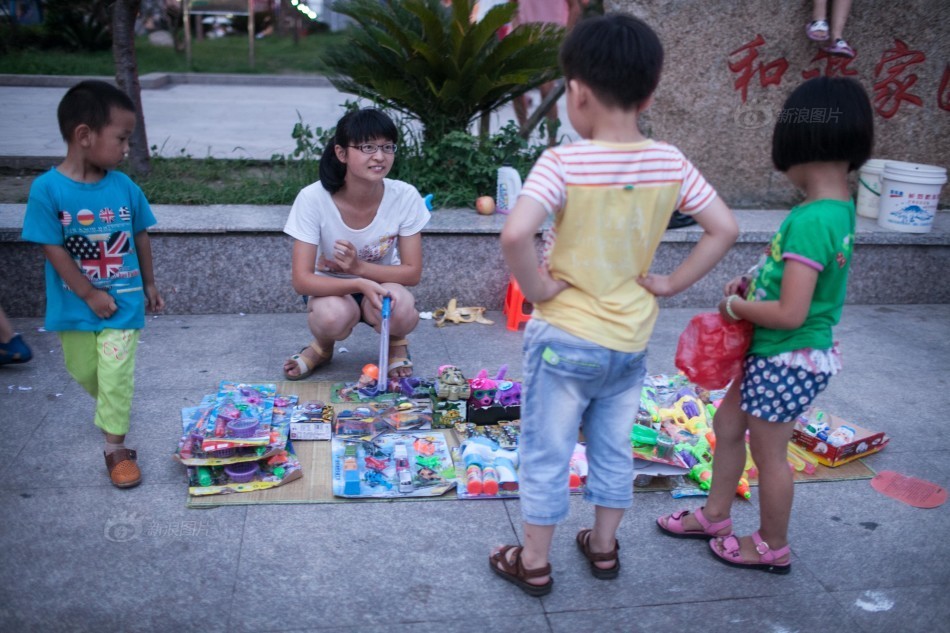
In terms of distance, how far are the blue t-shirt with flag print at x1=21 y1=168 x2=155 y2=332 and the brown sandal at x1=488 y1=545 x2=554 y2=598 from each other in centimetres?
148

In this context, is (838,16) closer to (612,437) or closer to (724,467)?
(724,467)

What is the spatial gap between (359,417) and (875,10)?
466 centimetres

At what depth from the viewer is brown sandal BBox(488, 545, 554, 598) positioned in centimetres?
244

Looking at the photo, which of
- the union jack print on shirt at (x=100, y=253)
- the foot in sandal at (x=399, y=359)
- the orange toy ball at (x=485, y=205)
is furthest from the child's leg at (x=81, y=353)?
the orange toy ball at (x=485, y=205)

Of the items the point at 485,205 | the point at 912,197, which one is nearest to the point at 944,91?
the point at 912,197

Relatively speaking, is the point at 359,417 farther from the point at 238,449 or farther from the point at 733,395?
the point at 733,395

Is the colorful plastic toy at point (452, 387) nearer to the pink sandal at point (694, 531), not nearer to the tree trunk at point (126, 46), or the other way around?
the pink sandal at point (694, 531)


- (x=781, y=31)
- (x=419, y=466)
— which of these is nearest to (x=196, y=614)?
(x=419, y=466)

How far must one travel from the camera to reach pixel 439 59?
544 cm

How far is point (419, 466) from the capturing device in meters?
3.14

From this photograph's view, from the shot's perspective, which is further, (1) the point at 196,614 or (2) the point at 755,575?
(2) the point at 755,575

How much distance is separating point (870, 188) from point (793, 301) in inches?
157

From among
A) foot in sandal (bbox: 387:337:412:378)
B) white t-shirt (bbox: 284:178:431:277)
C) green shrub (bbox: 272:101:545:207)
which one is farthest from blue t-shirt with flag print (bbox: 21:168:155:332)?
green shrub (bbox: 272:101:545:207)

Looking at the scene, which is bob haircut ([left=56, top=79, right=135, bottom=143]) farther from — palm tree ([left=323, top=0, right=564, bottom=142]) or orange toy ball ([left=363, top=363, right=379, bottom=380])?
palm tree ([left=323, top=0, right=564, bottom=142])
